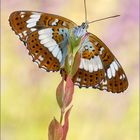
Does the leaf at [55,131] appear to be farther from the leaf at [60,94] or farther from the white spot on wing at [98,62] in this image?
the white spot on wing at [98,62]

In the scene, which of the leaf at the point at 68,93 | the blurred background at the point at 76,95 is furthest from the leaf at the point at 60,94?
the blurred background at the point at 76,95

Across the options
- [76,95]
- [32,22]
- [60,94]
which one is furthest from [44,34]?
[76,95]

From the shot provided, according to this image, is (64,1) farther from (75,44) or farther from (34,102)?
(75,44)

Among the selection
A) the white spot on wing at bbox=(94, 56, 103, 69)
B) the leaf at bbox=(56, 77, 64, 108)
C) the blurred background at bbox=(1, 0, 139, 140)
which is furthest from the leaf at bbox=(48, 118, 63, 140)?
the blurred background at bbox=(1, 0, 139, 140)

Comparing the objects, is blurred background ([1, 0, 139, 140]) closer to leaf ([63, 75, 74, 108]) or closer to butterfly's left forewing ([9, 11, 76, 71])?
butterfly's left forewing ([9, 11, 76, 71])
